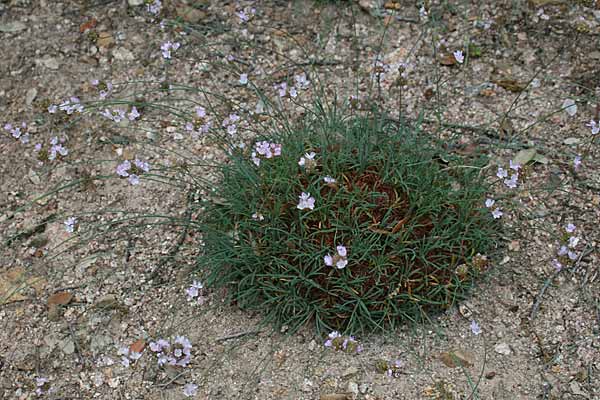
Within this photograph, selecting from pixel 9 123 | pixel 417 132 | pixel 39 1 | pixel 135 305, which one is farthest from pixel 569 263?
pixel 39 1

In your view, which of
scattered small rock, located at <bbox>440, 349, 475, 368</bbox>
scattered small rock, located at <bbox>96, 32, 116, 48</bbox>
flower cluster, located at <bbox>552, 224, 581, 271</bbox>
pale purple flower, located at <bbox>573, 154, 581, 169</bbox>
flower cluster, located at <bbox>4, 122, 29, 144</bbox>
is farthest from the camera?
scattered small rock, located at <bbox>96, 32, 116, 48</bbox>

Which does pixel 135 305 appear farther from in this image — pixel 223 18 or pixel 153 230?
pixel 223 18

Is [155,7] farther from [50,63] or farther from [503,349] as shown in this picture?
[503,349]

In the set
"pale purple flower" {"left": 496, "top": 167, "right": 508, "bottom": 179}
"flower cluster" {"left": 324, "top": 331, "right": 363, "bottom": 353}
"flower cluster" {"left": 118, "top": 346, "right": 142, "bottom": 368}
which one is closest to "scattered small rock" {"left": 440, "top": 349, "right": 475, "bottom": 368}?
"flower cluster" {"left": 324, "top": 331, "right": 363, "bottom": 353}

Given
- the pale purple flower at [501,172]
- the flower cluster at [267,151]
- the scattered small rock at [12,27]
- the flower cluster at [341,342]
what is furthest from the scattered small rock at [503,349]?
the scattered small rock at [12,27]

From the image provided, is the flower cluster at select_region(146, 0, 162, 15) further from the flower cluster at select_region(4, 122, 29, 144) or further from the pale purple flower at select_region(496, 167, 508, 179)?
the pale purple flower at select_region(496, 167, 508, 179)

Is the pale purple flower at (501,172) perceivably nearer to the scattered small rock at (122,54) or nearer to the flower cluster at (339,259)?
the flower cluster at (339,259)
